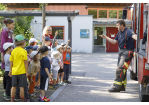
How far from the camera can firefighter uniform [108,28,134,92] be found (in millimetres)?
5852

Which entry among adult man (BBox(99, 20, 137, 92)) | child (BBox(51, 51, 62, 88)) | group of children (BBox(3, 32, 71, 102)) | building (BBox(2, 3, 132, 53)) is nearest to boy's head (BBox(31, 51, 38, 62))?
group of children (BBox(3, 32, 71, 102))

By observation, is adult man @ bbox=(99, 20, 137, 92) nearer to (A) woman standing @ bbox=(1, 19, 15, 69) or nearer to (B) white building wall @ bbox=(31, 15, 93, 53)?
(A) woman standing @ bbox=(1, 19, 15, 69)

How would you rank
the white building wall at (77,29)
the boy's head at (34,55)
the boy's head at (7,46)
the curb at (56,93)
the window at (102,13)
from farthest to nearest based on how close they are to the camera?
1. the window at (102,13)
2. the white building wall at (77,29)
3. the curb at (56,93)
4. the boy's head at (34,55)
5. the boy's head at (7,46)

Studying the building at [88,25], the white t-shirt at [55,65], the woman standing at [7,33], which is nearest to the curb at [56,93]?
the white t-shirt at [55,65]

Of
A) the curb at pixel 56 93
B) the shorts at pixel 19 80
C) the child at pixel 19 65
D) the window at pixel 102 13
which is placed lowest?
the curb at pixel 56 93

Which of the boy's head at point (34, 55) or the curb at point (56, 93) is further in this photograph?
the curb at point (56, 93)

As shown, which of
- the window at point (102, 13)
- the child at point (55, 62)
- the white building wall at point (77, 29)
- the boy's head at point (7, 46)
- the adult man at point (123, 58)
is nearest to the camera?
the boy's head at point (7, 46)

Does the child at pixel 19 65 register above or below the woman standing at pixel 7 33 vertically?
below

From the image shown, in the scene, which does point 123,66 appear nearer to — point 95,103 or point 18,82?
point 95,103

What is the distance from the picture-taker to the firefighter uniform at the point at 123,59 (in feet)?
19.2

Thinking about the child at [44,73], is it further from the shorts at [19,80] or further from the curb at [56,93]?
the shorts at [19,80]

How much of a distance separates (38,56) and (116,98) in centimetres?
223

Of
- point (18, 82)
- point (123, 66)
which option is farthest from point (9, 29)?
point (123, 66)

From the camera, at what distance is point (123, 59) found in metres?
5.93
